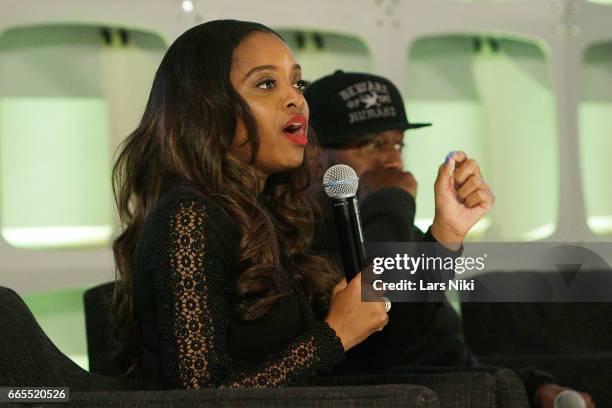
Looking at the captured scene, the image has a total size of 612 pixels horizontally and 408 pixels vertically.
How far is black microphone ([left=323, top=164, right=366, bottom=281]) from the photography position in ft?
4.44

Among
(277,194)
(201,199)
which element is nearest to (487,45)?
(277,194)

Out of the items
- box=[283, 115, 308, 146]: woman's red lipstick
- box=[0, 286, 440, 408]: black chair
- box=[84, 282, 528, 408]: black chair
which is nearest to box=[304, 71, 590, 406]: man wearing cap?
box=[84, 282, 528, 408]: black chair

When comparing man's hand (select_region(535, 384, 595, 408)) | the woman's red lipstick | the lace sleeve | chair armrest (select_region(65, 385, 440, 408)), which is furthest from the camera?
man's hand (select_region(535, 384, 595, 408))

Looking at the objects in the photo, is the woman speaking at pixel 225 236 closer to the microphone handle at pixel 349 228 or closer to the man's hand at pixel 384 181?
the microphone handle at pixel 349 228

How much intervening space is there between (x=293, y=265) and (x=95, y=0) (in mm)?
1295

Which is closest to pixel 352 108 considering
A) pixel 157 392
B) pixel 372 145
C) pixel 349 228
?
pixel 372 145

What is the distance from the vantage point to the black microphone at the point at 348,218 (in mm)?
1353

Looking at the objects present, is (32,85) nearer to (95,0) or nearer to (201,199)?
(95,0)

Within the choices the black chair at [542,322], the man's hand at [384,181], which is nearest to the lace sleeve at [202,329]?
the man's hand at [384,181]

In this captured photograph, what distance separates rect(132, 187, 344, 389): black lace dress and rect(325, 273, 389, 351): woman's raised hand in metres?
0.02

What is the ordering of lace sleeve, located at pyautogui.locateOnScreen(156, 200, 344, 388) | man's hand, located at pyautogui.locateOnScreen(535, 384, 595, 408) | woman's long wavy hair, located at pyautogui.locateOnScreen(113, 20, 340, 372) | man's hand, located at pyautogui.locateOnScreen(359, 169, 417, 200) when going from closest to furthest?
lace sleeve, located at pyautogui.locateOnScreen(156, 200, 344, 388)
woman's long wavy hair, located at pyautogui.locateOnScreen(113, 20, 340, 372)
man's hand, located at pyautogui.locateOnScreen(535, 384, 595, 408)
man's hand, located at pyautogui.locateOnScreen(359, 169, 417, 200)

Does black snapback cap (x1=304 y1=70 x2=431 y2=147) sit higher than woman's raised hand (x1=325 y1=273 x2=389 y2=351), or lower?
higher

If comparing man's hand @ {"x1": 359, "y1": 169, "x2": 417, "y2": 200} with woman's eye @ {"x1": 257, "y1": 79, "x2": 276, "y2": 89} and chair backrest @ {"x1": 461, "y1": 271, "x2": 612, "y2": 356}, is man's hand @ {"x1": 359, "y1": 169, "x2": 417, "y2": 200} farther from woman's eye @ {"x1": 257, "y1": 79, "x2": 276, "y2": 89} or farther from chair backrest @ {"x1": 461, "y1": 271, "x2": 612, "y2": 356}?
woman's eye @ {"x1": 257, "y1": 79, "x2": 276, "y2": 89}

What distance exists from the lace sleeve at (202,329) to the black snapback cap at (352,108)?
78 cm
